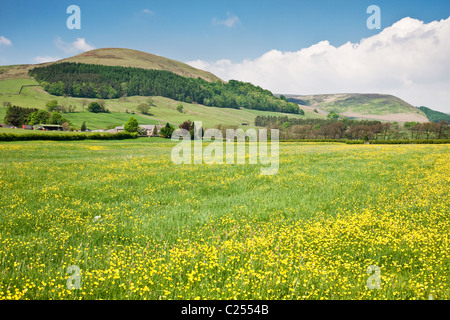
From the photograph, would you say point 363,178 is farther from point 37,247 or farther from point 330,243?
point 37,247

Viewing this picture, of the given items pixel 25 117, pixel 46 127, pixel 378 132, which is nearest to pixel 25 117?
pixel 25 117

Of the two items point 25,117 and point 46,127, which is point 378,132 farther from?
point 25,117

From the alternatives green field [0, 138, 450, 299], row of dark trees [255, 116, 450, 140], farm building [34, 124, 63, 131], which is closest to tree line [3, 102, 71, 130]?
farm building [34, 124, 63, 131]

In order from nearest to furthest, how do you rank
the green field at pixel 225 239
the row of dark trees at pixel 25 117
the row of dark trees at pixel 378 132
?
the green field at pixel 225 239 → the row of dark trees at pixel 378 132 → the row of dark trees at pixel 25 117

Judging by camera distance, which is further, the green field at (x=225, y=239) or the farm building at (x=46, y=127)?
the farm building at (x=46, y=127)

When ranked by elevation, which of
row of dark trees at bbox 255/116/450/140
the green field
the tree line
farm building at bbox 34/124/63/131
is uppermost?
the tree line

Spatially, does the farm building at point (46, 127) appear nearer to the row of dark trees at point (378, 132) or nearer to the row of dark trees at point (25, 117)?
the row of dark trees at point (25, 117)

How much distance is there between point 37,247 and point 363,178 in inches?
630

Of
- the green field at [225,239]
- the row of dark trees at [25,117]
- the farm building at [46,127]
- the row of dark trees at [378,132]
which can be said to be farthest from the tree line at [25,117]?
the green field at [225,239]

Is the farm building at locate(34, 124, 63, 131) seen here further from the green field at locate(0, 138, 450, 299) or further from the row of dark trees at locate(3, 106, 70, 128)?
the green field at locate(0, 138, 450, 299)

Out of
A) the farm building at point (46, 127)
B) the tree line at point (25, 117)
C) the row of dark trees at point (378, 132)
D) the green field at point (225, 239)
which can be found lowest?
the green field at point (225, 239)

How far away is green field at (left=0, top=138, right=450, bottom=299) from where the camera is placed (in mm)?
4602

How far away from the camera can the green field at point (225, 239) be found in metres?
4.60
